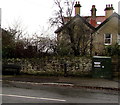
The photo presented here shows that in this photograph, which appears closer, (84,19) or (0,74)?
(0,74)

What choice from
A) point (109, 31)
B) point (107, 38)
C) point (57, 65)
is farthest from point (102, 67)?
point (109, 31)

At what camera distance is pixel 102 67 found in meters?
15.8

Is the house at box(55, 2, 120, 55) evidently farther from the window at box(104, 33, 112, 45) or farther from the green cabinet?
the green cabinet

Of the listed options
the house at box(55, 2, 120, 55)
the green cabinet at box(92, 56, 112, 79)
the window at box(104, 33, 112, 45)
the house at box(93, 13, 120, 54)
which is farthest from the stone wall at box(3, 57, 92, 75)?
the window at box(104, 33, 112, 45)

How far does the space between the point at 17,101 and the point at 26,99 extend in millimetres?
544

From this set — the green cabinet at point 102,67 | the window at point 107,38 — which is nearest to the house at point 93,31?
the window at point 107,38

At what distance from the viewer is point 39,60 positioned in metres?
17.9

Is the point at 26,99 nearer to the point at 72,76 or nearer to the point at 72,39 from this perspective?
the point at 72,76

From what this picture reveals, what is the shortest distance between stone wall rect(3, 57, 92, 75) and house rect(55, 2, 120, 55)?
3830mm

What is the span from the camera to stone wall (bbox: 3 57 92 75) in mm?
16781

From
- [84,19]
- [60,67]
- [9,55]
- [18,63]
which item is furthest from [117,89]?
[84,19]

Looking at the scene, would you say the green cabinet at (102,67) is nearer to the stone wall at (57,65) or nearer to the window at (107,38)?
the stone wall at (57,65)

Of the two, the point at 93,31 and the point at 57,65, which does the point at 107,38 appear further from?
the point at 57,65

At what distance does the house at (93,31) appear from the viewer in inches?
942
